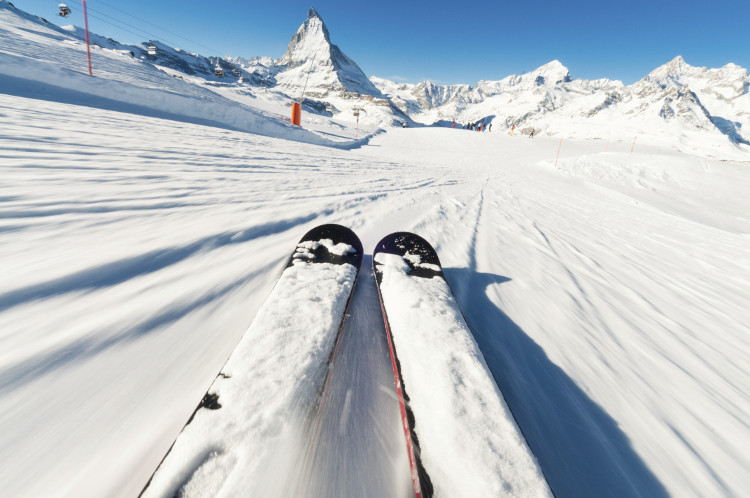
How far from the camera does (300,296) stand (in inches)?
66.8

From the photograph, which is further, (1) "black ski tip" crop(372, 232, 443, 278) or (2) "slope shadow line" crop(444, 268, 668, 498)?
(1) "black ski tip" crop(372, 232, 443, 278)

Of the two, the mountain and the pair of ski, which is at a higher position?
the mountain

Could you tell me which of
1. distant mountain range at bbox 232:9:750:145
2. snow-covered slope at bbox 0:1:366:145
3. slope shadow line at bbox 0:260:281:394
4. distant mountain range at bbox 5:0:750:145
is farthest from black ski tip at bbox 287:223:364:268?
distant mountain range at bbox 232:9:750:145

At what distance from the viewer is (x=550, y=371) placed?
1.64m

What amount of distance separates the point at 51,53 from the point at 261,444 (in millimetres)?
17648

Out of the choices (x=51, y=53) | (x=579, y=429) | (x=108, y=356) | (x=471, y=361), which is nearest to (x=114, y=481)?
(x=108, y=356)

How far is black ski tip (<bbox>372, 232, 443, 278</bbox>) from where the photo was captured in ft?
7.86

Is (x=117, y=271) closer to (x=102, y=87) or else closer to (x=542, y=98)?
(x=102, y=87)

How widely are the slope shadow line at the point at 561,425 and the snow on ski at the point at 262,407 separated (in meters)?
1.00

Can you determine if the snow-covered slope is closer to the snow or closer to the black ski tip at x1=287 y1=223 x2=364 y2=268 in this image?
the snow

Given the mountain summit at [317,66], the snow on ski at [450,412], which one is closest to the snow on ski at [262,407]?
the snow on ski at [450,412]

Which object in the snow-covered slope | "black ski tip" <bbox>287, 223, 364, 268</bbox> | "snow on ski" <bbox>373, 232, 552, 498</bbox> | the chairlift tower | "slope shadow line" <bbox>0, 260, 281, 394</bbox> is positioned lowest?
"slope shadow line" <bbox>0, 260, 281, 394</bbox>

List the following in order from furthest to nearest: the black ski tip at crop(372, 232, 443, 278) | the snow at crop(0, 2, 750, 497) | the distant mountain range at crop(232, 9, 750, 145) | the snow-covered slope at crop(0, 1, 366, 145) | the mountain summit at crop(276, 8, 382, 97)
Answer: the mountain summit at crop(276, 8, 382, 97) → the distant mountain range at crop(232, 9, 750, 145) → the snow-covered slope at crop(0, 1, 366, 145) → the black ski tip at crop(372, 232, 443, 278) → the snow at crop(0, 2, 750, 497)

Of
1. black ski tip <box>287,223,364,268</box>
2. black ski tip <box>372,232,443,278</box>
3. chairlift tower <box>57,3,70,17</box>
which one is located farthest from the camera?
chairlift tower <box>57,3,70,17</box>
